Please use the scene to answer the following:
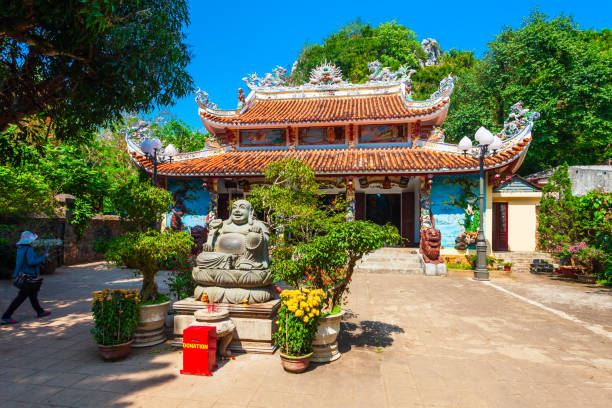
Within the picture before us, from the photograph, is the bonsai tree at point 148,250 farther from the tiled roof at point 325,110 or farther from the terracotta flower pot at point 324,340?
the tiled roof at point 325,110

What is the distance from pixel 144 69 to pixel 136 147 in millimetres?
9521

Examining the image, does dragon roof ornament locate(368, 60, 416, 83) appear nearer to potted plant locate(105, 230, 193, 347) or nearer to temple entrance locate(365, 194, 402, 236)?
temple entrance locate(365, 194, 402, 236)

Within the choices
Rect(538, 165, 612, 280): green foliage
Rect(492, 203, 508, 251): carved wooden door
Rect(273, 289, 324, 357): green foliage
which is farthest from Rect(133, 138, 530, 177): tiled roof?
Rect(273, 289, 324, 357): green foliage

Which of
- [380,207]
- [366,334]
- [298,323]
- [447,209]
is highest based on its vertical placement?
[380,207]

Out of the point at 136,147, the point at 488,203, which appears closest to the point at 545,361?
the point at 488,203

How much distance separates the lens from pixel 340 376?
3.72 meters

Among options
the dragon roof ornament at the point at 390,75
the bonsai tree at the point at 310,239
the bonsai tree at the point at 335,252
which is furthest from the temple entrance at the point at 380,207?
the bonsai tree at the point at 335,252

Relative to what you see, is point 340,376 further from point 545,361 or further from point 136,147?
point 136,147

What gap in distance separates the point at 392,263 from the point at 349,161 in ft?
13.8

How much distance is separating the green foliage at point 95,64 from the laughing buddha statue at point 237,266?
278 cm

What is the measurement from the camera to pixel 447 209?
1282cm

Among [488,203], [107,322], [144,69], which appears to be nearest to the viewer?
[107,322]

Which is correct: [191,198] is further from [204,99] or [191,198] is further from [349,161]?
[349,161]

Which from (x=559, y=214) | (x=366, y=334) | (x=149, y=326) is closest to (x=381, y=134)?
(x=559, y=214)
